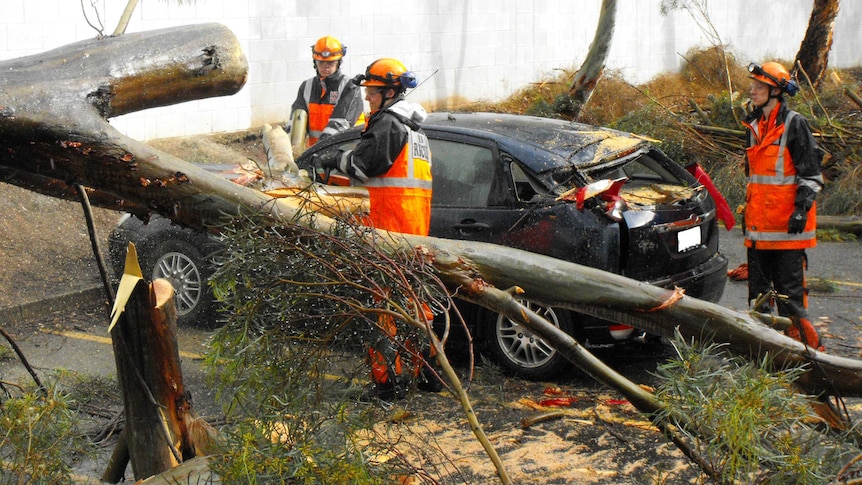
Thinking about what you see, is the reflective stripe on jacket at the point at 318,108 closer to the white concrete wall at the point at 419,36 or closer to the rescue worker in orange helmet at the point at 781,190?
the white concrete wall at the point at 419,36

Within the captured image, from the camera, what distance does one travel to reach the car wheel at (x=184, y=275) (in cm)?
709

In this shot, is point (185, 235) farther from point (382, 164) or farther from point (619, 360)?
point (619, 360)

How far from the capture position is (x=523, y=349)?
6.09 meters

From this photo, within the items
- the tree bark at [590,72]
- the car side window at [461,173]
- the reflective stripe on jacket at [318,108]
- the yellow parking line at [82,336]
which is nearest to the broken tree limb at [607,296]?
the car side window at [461,173]

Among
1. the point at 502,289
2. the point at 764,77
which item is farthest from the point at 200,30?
the point at 764,77

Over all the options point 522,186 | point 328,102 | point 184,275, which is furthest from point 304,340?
point 328,102

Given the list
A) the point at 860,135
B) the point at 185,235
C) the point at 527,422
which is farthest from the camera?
the point at 860,135

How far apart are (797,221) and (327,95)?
4254 millimetres

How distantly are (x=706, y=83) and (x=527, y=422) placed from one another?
1427cm

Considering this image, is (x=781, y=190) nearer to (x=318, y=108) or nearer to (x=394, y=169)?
(x=394, y=169)

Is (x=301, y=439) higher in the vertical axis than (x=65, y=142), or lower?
lower

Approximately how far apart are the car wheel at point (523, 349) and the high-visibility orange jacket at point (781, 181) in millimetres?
1746

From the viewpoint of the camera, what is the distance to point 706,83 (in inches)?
714

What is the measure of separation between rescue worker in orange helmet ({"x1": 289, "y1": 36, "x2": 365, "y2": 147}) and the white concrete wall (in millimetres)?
2503
